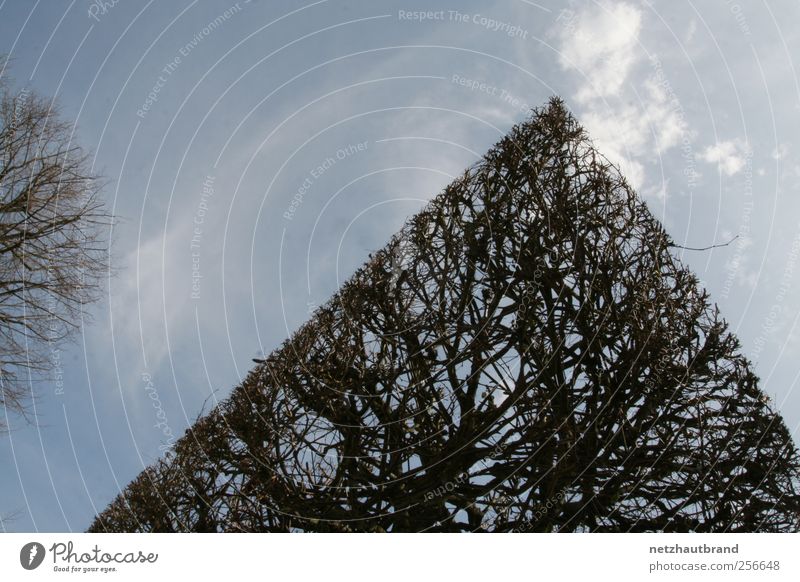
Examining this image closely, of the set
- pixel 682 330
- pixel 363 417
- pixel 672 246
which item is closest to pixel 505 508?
pixel 363 417

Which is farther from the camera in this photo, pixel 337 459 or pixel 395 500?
pixel 337 459

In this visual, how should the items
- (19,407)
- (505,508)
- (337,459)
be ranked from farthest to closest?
(19,407)
(337,459)
(505,508)

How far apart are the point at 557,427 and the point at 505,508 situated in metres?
0.95

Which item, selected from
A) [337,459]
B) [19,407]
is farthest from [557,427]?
[19,407]

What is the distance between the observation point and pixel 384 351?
708 cm

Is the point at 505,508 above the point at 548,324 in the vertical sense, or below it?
below

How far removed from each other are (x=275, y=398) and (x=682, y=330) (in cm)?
506

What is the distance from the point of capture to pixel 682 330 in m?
6.82

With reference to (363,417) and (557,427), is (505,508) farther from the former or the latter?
(363,417)
